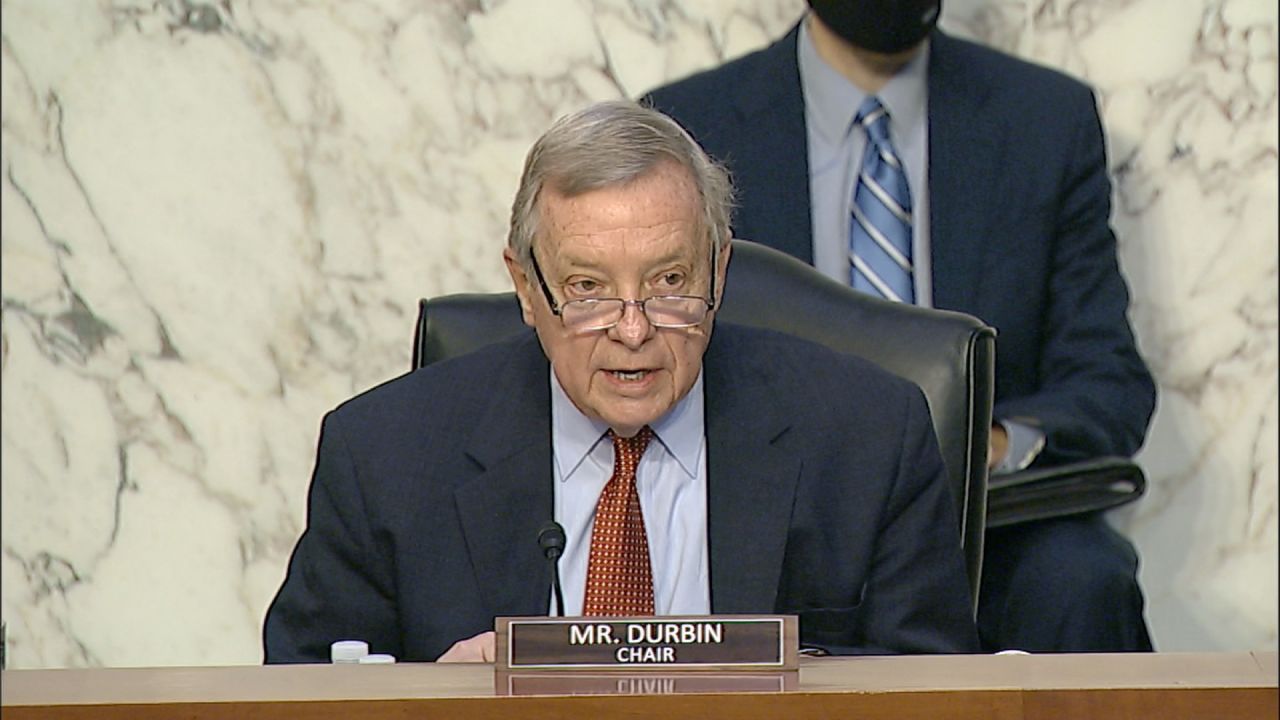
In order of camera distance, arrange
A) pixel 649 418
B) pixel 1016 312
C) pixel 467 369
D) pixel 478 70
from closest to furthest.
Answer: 1. pixel 649 418
2. pixel 467 369
3. pixel 1016 312
4. pixel 478 70

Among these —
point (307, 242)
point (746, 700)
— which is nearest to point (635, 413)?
point (746, 700)

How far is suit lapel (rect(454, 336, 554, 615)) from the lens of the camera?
2.37 meters

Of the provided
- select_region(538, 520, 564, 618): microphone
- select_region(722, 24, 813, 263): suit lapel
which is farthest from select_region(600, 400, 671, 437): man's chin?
select_region(722, 24, 813, 263): suit lapel

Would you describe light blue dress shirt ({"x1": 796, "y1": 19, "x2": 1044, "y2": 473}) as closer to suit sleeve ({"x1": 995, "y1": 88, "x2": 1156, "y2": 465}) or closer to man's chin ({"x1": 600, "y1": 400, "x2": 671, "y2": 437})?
suit sleeve ({"x1": 995, "y1": 88, "x2": 1156, "y2": 465})

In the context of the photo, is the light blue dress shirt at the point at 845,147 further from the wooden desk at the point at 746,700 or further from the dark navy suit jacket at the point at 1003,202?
the wooden desk at the point at 746,700

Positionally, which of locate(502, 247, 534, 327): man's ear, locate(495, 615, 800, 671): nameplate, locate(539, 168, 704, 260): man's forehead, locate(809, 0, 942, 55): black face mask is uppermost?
locate(809, 0, 942, 55): black face mask

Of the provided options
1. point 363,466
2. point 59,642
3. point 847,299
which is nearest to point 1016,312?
point 847,299

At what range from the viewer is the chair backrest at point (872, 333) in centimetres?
257

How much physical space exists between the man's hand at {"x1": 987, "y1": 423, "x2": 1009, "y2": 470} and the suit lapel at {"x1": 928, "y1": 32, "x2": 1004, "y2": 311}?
27cm

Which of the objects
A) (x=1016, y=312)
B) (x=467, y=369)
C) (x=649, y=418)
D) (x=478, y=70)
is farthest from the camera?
(x=478, y=70)

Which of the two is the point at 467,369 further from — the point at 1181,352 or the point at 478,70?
the point at 1181,352

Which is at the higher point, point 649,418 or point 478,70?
point 478,70

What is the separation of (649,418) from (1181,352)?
1962mm

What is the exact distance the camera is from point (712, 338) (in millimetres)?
2584
